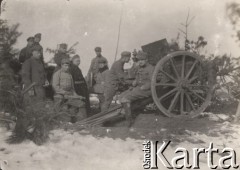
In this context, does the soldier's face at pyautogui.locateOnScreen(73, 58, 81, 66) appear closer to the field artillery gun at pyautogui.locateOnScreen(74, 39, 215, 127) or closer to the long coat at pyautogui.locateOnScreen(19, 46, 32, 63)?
the long coat at pyautogui.locateOnScreen(19, 46, 32, 63)

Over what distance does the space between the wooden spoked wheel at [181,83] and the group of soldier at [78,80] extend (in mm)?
291

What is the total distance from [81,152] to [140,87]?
1991mm

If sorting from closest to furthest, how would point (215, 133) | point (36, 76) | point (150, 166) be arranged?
point (150, 166), point (215, 133), point (36, 76)

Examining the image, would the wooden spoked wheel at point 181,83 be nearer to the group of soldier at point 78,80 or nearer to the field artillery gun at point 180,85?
the field artillery gun at point 180,85

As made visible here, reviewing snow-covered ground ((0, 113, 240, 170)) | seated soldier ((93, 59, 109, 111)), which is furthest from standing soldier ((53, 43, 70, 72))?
snow-covered ground ((0, 113, 240, 170))

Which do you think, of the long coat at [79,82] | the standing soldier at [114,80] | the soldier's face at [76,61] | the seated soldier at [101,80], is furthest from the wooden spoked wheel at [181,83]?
the soldier's face at [76,61]

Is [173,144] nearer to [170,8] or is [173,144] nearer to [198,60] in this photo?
[198,60]

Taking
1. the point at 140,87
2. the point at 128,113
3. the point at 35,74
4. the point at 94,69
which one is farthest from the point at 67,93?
the point at 94,69

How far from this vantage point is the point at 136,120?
23.1ft

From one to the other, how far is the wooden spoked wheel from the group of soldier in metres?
0.29

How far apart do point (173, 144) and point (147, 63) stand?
76.4 inches

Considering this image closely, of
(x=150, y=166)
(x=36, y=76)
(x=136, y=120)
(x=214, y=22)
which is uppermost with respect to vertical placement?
(x=214, y=22)

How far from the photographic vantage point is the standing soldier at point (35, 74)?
22.6 feet

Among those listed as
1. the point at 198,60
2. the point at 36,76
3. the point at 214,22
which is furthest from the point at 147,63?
the point at 36,76
